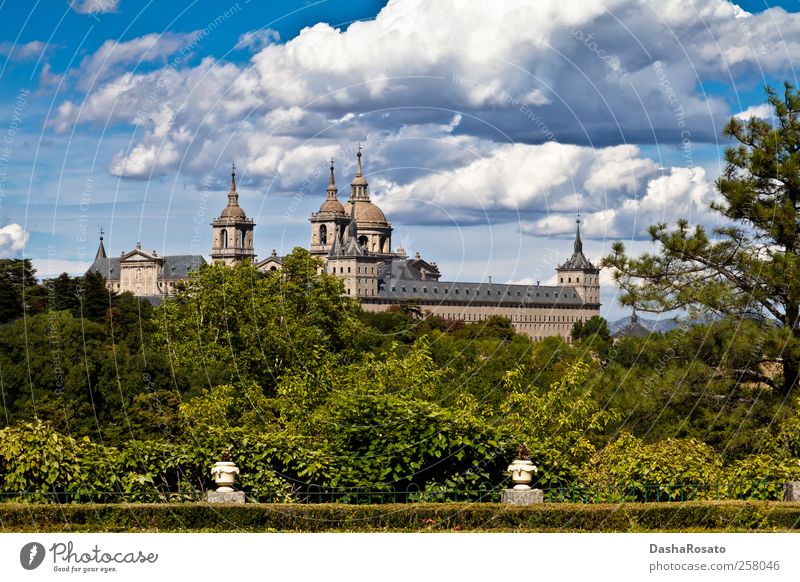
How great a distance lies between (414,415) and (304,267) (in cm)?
3431

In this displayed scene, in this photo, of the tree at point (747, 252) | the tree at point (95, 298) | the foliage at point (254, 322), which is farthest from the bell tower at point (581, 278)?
the tree at point (747, 252)

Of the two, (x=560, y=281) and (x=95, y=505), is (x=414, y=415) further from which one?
(x=560, y=281)

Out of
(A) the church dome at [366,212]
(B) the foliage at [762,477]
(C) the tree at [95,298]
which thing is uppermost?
(A) the church dome at [366,212]

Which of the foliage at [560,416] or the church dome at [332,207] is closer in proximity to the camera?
the foliage at [560,416]

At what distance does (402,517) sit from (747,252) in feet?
34.9

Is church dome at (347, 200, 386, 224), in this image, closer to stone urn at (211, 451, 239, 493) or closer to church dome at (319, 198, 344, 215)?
church dome at (319, 198, 344, 215)

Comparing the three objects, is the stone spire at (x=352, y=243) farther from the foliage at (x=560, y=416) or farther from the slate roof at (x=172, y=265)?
the foliage at (x=560, y=416)

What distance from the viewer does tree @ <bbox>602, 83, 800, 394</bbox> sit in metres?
22.8
